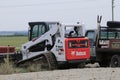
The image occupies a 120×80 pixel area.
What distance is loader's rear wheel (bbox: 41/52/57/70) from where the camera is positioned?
21.5m

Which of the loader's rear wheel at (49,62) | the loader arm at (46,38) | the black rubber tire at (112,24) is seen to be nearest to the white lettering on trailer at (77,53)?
the loader's rear wheel at (49,62)

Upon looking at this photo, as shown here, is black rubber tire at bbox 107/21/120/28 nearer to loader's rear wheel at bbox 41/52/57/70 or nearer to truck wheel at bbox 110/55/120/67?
truck wheel at bbox 110/55/120/67

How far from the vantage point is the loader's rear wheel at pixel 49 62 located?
21469 millimetres

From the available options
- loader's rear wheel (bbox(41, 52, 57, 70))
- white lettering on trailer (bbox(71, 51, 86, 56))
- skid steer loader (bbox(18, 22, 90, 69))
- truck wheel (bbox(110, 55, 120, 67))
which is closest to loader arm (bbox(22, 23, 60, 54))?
skid steer loader (bbox(18, 22, 90, 69))

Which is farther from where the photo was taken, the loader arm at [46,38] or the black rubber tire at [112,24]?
the black rubber tire at [112,24]

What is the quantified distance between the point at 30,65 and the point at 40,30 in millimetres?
1988

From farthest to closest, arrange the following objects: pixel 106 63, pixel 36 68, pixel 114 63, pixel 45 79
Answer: pixel 106 63
pixel 114 63
pixel 36 68
pixel 45 79

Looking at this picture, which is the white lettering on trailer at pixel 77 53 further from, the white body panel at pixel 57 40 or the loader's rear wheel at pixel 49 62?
the loader's rear wheel at pixel 49 62

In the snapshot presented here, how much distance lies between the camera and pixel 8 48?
24.8m

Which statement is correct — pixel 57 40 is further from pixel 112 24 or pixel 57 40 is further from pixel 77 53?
pixel 112 24

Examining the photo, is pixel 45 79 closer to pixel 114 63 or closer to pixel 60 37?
pixel 60 37

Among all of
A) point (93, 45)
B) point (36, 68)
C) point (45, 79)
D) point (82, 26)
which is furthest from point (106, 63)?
point (45, 79)

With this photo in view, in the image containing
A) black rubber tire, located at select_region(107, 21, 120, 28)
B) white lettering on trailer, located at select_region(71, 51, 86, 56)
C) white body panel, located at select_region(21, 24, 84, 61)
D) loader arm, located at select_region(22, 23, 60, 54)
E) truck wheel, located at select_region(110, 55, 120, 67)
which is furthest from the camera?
black rubber tire, located at select_region(107, 21, 120, 28)

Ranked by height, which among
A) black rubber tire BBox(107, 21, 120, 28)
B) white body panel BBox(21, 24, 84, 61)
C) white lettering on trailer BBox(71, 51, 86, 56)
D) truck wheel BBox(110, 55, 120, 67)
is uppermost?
black rubber tire BBox(107, 21, 120, 28)
